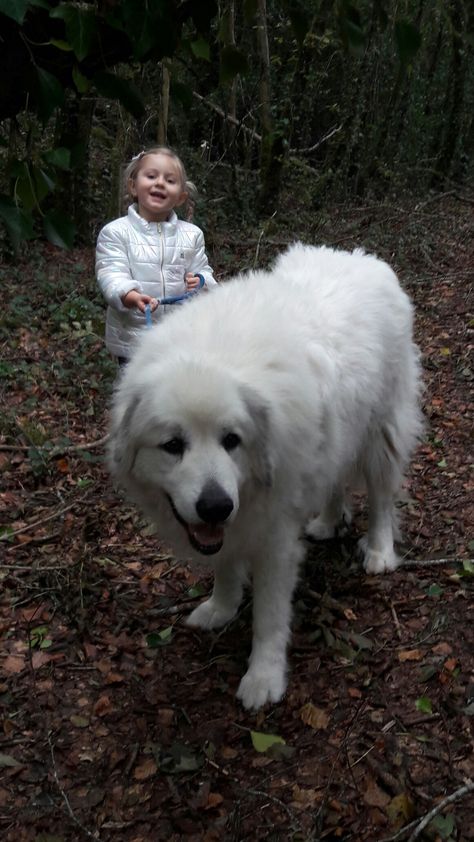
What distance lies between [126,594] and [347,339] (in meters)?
1.62

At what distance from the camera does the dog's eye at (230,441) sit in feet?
7.97

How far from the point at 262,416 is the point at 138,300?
4.30ft

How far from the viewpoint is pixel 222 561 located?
9.88ft

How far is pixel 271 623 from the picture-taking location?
2910mm

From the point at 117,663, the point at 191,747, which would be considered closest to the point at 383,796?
the point at 191,747

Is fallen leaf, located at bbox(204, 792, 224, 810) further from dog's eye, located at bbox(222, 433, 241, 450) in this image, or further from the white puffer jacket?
the white puffer jacket

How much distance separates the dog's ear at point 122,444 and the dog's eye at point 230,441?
344mm

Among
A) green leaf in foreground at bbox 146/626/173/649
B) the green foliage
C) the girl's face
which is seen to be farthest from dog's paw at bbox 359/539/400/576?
the green foliage

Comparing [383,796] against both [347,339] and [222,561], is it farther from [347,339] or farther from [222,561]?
[347,339]

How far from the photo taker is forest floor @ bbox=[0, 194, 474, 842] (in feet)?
7.70

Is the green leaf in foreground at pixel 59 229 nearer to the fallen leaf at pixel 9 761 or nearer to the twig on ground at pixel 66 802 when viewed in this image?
the twig on ground at pixel 66 802

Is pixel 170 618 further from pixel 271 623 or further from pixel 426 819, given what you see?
pixel 426 819

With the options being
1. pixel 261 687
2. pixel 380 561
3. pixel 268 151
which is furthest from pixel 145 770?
pixel 268 151

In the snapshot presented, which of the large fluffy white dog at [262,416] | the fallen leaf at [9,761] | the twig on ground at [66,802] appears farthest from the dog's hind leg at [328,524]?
the fallen leaf at [9,761]
